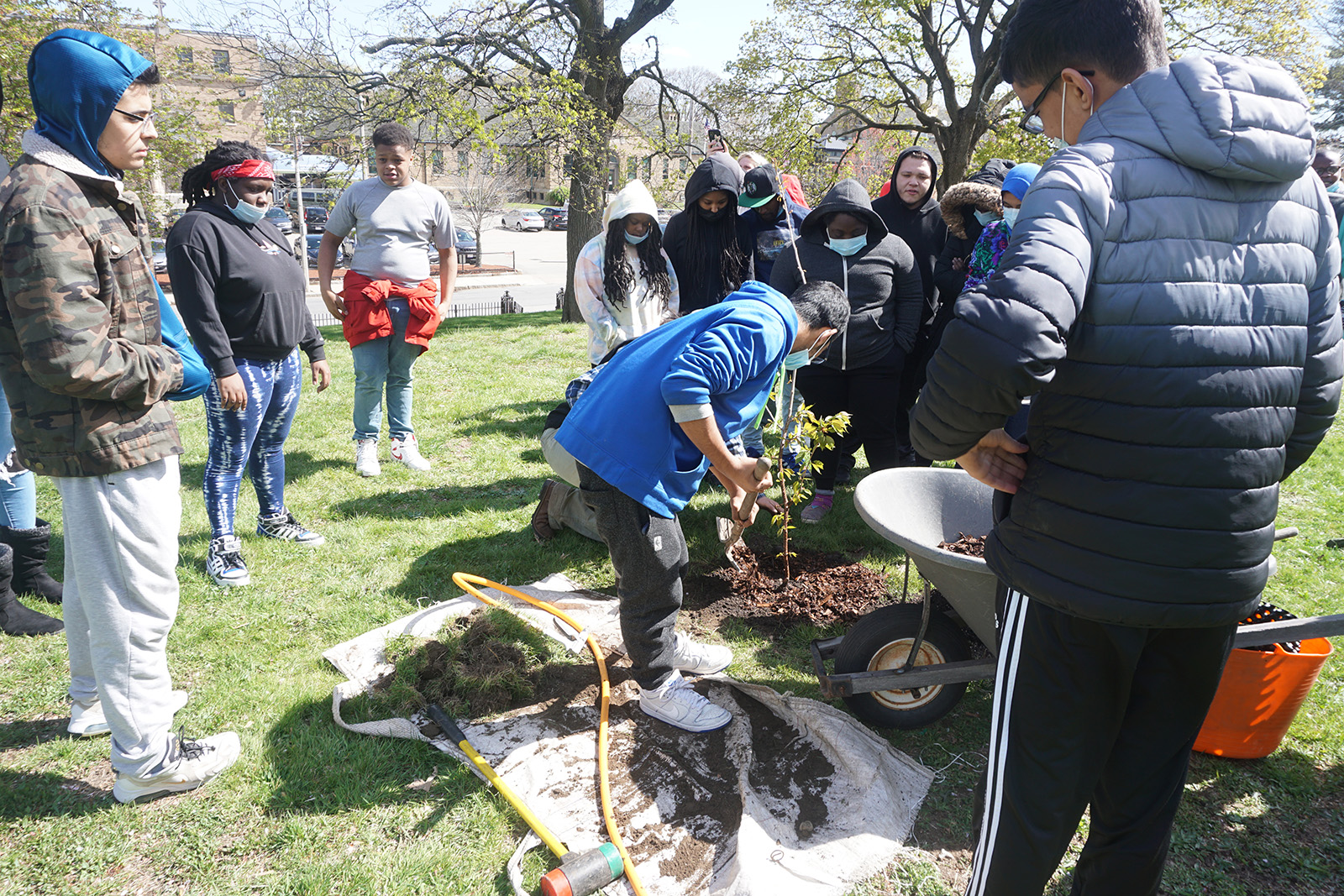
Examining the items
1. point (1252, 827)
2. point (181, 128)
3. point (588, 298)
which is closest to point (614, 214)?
point (588, 298)

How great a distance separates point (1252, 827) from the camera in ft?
8.00

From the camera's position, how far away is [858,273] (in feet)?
14.2

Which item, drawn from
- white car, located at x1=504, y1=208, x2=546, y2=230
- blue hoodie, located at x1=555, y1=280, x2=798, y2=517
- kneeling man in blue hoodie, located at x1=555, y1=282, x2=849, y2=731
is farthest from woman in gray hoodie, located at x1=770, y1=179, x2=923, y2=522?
white car, located at x1=504, y1=208, x2=546, y2=230

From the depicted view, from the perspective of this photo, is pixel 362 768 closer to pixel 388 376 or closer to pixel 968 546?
pixel 968 546

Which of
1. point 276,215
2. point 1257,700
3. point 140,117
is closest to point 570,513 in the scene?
point 140,117

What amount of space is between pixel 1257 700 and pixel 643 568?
202 cm

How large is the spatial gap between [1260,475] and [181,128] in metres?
15.2

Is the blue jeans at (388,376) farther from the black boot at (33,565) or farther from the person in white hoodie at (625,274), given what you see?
the black boot at (33,565)

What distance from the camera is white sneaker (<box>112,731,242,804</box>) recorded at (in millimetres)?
2387

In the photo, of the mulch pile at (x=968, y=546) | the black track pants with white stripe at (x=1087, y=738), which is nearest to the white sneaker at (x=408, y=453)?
the mulch pile at (x=968, y=546)

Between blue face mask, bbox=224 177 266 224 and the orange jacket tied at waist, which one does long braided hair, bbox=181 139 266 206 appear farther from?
the orange jacket tied at waist

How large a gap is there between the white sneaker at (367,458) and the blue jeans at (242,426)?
1260mm

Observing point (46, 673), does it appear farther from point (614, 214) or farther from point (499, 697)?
point (614, 214)

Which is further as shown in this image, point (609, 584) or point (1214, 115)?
point (609, 584)
